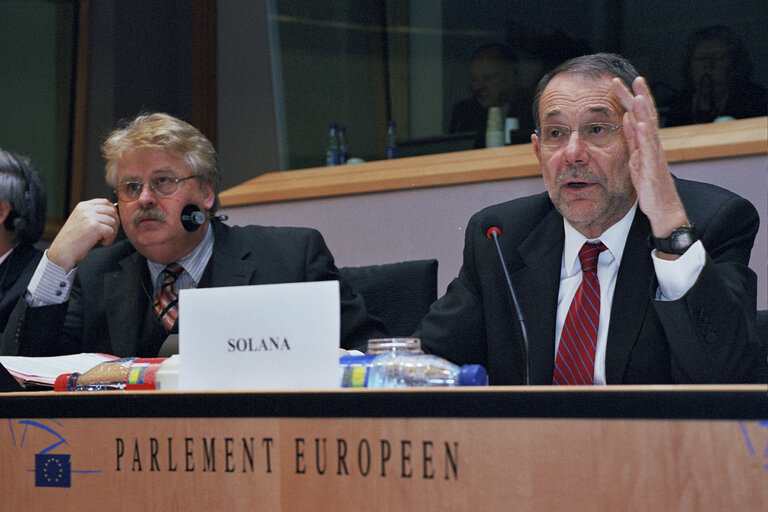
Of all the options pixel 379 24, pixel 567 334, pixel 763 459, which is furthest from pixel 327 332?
pixel 379 24

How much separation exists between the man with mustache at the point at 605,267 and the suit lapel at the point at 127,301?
0.86m

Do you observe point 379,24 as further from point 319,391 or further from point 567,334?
point 319,391

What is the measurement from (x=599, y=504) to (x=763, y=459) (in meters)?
0.15

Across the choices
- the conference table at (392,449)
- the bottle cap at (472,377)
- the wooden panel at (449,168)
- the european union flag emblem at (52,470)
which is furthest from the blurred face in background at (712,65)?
the european union flag emblem at (52,470)

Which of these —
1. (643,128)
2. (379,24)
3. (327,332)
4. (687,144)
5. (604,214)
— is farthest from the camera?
(379,24)

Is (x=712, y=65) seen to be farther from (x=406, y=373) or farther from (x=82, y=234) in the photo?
(x=406, y=373)

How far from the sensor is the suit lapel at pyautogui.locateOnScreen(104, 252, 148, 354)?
224cm

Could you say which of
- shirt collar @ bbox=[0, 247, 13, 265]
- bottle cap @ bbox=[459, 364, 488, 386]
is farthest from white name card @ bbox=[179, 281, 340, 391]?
shirt collar @ bbox=[0, 247, 13, 265]

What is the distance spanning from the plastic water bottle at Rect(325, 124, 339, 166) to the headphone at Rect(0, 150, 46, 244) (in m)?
1.22

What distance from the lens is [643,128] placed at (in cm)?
152

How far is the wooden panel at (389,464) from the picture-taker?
78 cm

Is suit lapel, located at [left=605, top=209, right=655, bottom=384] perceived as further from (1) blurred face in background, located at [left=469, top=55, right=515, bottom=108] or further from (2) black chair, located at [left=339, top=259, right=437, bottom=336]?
(1) blurred face in background, located at [left=469, top=55, right=515, bottom=108]

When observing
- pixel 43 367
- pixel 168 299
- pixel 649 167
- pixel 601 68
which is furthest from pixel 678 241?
pixel 168 299

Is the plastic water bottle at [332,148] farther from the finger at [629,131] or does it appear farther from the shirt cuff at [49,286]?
the finger at [629,131]
